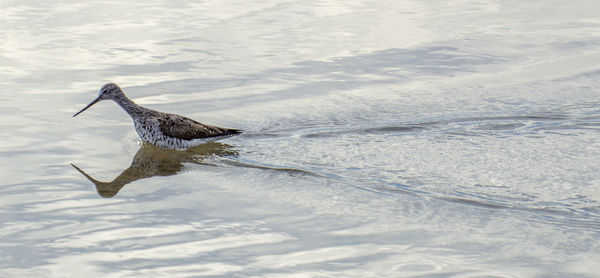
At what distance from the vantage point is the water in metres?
6.80

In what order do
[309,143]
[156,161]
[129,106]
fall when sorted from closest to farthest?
[156,161] → [309,143] → [129,106]

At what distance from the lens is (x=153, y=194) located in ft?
27.1

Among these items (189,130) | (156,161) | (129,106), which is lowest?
(156,161)

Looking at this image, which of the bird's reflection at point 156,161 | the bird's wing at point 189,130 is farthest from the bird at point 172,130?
the bird's reflection at point 156,161

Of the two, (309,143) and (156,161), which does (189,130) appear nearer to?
(156,161)

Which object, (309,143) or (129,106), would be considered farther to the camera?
(129,106)

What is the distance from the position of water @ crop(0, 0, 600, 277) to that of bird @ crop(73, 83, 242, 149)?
0.63 ft

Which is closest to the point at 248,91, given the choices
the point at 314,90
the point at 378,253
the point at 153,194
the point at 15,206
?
the point at 314,90

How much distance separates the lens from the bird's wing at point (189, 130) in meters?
9.68

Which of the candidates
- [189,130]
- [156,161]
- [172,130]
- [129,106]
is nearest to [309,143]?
[189,130]

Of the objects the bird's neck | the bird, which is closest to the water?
the bird

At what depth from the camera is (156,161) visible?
9641 millimetres

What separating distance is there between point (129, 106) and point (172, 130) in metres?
0.81

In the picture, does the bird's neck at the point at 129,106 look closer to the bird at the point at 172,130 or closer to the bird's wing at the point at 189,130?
the bird at the point at 172,130
